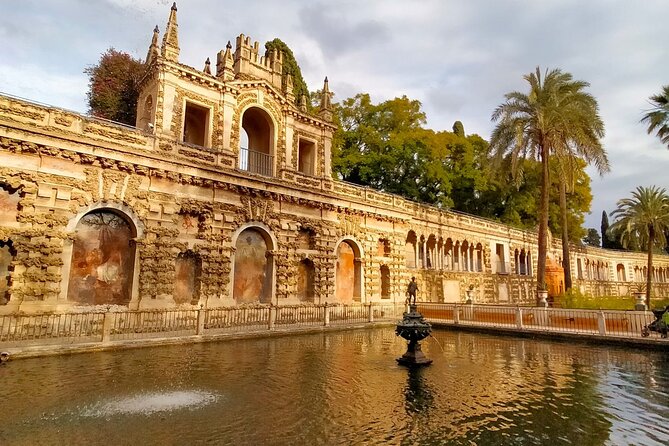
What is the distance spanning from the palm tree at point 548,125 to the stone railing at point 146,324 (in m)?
13.5

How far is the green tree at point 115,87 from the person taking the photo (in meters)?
28.2

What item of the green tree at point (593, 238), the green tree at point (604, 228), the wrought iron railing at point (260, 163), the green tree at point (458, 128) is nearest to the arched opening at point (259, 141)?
the wrought iron railing at point (260, 163)

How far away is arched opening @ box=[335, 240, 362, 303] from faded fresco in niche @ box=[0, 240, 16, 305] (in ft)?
53.6

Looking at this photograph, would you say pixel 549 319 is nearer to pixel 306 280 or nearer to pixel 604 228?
pixel 306 280

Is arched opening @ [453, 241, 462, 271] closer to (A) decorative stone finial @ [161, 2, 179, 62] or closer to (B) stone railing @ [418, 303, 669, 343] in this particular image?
(B) stone railing @ [418, 303, 669, 343]

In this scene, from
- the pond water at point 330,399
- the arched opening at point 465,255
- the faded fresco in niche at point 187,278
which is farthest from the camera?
the arched opening at point 465,255

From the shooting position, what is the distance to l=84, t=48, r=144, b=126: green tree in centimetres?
2823

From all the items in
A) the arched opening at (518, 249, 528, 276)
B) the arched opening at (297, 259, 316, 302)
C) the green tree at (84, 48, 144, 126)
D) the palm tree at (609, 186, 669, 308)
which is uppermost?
the green tree at (84, 48, 144, 126)

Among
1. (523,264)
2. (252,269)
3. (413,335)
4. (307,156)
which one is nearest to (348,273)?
(252,269)

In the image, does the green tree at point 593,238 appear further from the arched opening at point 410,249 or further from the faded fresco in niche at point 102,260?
the faded fresco in niche at point 102,260

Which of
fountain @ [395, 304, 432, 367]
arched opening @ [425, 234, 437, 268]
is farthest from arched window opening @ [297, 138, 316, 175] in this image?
fountain @ [395, 304, 432, 367]

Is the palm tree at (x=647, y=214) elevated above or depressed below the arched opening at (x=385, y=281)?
above

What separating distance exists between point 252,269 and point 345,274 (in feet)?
23.7

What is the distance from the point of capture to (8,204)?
46.2ft
